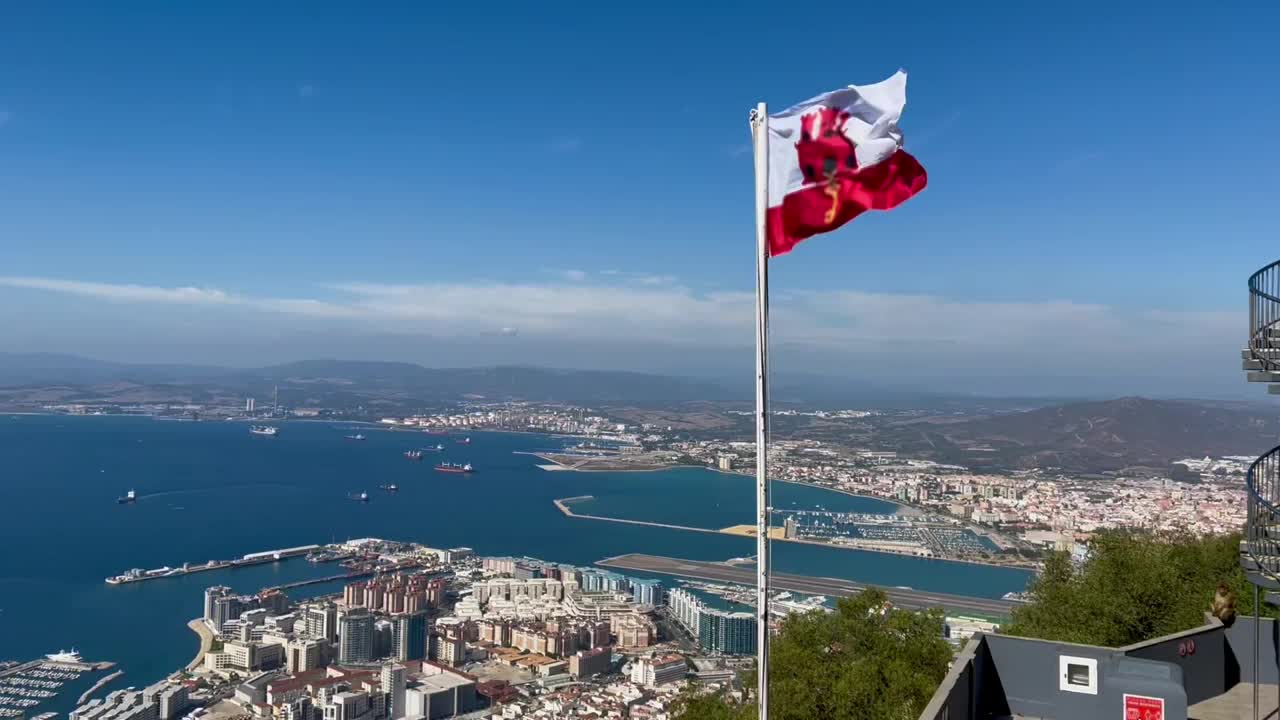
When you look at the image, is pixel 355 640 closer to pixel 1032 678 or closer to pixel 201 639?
pixel 201 639

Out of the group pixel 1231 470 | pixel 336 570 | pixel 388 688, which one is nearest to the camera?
pixel 388 688

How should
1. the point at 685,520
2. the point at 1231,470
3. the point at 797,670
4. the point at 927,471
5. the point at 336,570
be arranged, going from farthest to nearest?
the point at 927,471
the point at 1231,470
the point at 685,520
the point at 336,570
the point at 797,670

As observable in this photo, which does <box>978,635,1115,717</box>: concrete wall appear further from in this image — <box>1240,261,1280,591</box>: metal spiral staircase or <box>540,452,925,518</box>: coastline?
<box>540,452,925,518</box>: coastline

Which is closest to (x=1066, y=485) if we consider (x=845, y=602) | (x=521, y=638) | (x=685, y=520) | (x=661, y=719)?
(x=685, y=520)

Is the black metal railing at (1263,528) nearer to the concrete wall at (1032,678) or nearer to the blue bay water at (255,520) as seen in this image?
the concrete wall at (1032,678)

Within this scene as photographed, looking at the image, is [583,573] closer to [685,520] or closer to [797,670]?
[685,520]

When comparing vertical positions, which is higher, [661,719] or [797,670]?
[797,670]
